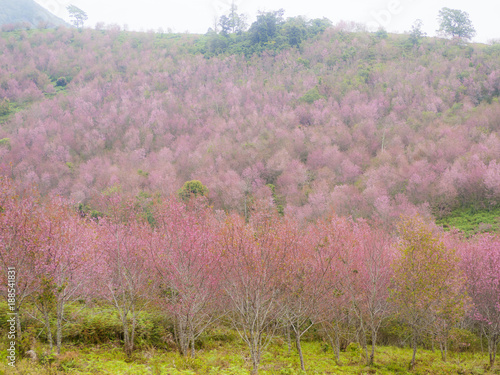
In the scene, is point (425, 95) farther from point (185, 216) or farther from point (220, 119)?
point (185, 216)

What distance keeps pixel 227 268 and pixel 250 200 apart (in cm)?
3444

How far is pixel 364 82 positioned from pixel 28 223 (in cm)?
8545

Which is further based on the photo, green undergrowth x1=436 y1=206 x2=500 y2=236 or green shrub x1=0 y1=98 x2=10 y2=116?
green shrub x1=0 y1=98 x2=10 y2=116

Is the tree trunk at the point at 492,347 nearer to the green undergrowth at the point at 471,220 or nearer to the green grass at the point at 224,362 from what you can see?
the green grass at the point at 224,362

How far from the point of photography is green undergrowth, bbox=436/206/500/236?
1421 inches

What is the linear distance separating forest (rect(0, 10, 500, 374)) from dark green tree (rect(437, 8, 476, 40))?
5.78 meters

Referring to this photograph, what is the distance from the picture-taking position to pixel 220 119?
258 ft

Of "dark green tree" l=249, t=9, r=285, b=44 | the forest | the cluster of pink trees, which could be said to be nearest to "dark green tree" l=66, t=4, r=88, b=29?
the forest

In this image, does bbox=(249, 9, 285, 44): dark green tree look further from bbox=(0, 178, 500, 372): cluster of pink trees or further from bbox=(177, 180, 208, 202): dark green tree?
bbox=(0, 178, 500, 372): cluster of pink trees

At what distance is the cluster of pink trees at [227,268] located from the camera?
10.9m

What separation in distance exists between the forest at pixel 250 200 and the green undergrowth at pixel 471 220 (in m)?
0.29

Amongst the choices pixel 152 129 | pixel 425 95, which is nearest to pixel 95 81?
pixel 152 129

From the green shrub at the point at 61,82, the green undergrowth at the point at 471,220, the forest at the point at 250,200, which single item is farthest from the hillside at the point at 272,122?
the green undergrowth at the point at 471,220

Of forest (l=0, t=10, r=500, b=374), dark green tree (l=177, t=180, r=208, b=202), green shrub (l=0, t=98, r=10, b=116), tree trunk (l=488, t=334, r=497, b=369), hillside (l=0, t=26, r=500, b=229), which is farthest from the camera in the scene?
green shrub (l=0, t=98, r=10, b=116)
